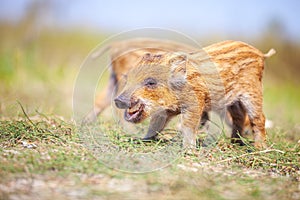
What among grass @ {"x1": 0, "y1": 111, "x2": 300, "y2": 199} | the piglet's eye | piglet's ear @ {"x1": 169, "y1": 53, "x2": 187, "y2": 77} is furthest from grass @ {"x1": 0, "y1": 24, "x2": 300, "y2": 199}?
piglet's ear @ {"x1": 169, "y1": 53, "x2": 187, "y2": 77}

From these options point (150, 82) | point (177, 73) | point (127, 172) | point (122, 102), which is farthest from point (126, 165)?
point (177, 73)

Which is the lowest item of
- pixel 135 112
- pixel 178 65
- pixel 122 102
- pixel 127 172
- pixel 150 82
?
pixel 127 172

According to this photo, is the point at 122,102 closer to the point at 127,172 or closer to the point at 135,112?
the point at 135,112

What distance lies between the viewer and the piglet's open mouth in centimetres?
494

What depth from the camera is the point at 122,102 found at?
478 cm

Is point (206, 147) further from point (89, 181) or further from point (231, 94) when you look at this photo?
point (89, 181)

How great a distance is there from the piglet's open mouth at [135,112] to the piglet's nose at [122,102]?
0.10 m

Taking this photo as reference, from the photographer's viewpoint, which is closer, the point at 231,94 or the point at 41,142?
the point at 41,142

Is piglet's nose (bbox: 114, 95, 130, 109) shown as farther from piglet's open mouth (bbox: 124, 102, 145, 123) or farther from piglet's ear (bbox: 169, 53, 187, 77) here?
piglet's ear (bbox: 169, 53, 187, 77)

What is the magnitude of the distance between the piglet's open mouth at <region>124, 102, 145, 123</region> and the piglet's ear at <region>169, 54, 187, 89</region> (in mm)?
418

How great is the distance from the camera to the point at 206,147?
5238 millimetres

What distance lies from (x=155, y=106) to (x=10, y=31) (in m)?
11.1

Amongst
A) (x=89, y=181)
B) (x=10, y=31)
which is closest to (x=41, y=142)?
(x=89, y=181)

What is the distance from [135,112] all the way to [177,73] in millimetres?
612
